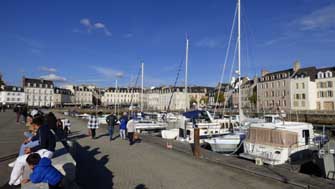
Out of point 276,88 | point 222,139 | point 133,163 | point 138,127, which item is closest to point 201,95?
point 276,88

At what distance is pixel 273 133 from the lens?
14.5m

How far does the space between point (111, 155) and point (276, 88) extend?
243 feet

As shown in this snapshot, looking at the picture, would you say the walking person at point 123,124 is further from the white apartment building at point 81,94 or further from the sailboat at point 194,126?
the white apartment building at point 81,94

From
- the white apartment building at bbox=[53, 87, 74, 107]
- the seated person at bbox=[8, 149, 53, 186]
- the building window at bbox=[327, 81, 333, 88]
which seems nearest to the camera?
the seated person at bbox=[8, 149, 53, 186]

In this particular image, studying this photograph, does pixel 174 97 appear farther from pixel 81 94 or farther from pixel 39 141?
pixel 39 141

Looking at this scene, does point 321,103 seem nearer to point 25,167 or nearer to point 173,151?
point 173,151

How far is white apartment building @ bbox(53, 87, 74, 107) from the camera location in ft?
432

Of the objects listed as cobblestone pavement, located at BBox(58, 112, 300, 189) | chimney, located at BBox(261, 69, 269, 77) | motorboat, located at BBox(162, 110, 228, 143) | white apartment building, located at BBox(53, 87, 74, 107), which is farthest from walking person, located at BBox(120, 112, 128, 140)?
white apartment building, located at BBox(53, 87, 74, 107)

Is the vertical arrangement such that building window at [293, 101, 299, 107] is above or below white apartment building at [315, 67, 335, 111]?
below

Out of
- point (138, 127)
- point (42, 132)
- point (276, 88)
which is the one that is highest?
point (276, 88)

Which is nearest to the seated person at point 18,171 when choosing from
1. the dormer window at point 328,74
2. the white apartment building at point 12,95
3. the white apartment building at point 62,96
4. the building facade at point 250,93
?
the dormer window at point 328,74

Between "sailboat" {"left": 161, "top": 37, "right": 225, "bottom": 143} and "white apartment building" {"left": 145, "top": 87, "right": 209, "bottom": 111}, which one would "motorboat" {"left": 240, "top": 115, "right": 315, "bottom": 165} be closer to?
"sailboat" {"left": 161, "top": 37, "right": 225, "bottom": 143}

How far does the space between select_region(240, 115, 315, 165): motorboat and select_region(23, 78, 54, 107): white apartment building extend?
402ft

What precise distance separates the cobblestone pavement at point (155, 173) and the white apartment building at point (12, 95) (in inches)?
4872
